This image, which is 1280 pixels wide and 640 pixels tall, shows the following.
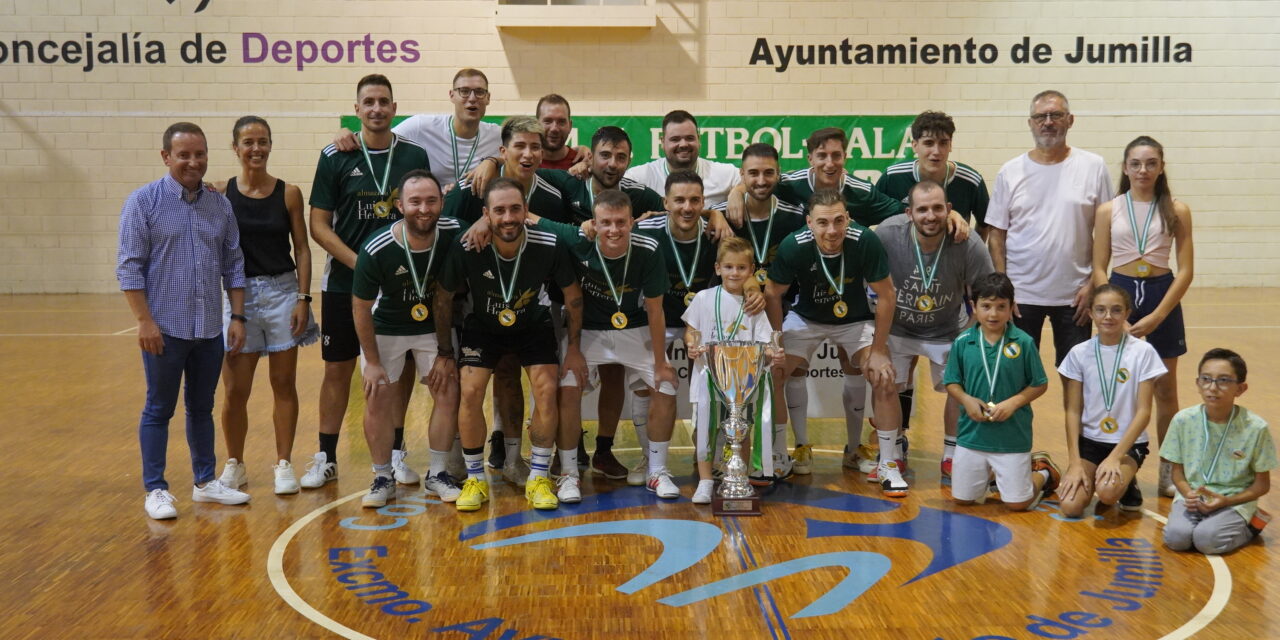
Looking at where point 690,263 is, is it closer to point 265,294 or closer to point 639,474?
point 639,474

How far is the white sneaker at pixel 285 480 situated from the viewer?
17.5 feet

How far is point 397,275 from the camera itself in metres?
5.11

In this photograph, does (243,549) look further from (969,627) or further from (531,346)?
(969,627)

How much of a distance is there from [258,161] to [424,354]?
1225 mm

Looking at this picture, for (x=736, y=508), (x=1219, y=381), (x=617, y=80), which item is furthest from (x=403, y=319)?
(x=617, y=80)

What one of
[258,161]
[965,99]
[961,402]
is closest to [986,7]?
[965,99]

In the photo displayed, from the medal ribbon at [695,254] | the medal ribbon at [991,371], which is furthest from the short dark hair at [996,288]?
the medal ribbon at [695,254]

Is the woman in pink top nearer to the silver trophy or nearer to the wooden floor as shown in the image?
the wooden floor

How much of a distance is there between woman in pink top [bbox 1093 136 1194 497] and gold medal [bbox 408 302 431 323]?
333 centimetres

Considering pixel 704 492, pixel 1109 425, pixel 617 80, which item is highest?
pixel 617 80

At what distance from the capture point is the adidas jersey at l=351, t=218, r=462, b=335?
5.04 m

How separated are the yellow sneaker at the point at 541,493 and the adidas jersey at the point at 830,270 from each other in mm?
1523

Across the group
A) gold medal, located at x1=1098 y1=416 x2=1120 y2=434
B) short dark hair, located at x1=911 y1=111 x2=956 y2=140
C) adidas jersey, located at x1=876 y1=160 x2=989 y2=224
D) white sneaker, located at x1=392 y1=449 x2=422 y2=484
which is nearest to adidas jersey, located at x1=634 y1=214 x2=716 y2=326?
adidas jersey, located at x1=876 y1=160 x2=989 y2=224

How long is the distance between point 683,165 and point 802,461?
5.60ft
